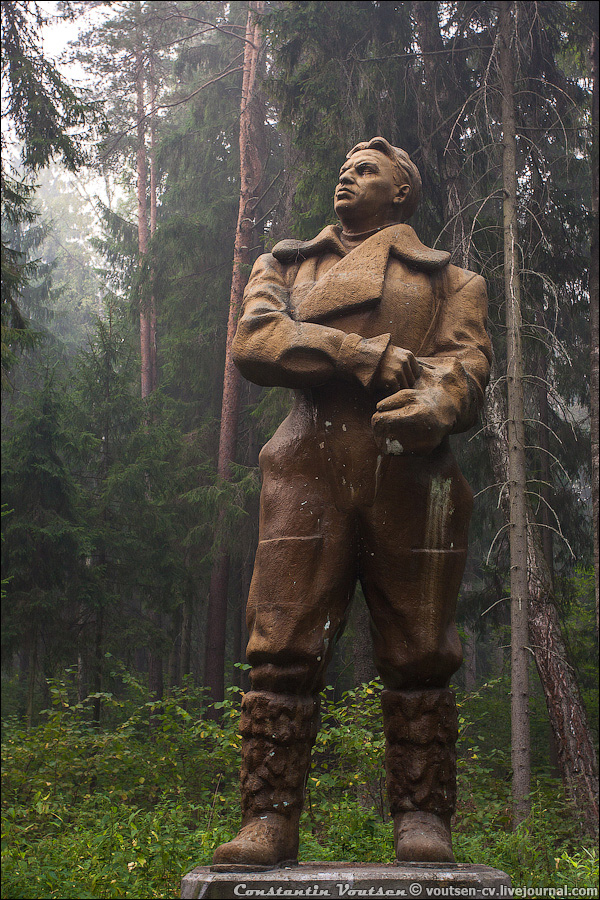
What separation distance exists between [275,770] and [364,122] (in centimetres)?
820

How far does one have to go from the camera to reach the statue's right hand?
3.17m

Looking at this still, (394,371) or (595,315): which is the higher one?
(595,315)

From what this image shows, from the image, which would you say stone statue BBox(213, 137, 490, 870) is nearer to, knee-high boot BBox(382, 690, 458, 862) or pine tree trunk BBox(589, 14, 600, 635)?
knee-high boot BBox(382, 690, 458, 862)

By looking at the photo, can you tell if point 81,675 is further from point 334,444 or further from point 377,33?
point 334,444

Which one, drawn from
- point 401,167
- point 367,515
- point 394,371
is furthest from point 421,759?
point 401,167

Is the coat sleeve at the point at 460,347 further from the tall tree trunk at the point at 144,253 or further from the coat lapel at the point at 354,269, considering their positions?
the tall tree trunk at the point at 144,253

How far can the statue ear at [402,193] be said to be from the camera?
12.7ft

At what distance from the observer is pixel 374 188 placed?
380cm

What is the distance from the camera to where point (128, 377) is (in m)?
14.6

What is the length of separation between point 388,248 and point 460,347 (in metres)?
0.54

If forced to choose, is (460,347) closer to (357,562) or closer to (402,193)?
(402,193)

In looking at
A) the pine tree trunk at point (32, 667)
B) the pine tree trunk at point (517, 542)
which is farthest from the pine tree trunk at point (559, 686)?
the pine tree trunk at point (32, 667)

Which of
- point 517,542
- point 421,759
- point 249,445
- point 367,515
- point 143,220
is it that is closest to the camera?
point 421,759

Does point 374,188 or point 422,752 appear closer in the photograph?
point 422,752
